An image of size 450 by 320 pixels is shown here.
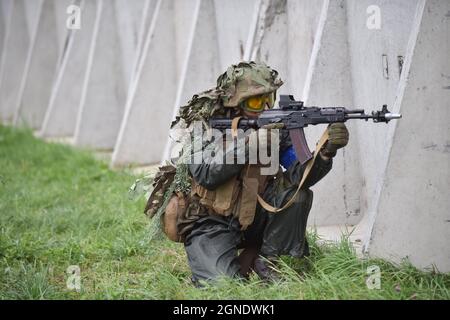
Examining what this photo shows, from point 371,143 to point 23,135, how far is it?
7.49 m

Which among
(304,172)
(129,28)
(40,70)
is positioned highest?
(129,28)

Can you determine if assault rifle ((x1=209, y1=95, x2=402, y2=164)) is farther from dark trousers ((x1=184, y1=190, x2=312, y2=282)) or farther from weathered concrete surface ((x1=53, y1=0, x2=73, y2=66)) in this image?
weathered concrete surface ((x1=53, y1=0, x2=73, y2=66))

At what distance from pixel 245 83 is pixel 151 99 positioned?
4651 mm

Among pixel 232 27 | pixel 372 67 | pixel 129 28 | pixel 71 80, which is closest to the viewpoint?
pixel 372 67

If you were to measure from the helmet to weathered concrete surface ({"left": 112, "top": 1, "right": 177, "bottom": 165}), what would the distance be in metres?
4.53

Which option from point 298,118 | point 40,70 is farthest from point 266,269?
point 40,70

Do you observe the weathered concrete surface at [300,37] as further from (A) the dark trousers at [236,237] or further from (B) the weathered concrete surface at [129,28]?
(B) the weathered concrete surface at [129,28]

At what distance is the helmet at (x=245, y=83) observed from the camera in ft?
13.5

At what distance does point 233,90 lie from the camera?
164 inches

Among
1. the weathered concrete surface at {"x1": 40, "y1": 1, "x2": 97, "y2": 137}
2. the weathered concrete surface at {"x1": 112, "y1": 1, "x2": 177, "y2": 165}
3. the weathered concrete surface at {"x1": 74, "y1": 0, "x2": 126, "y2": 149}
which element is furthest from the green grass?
the weathered concrete surface at {"x1": 40, "y1": 1, "x2": 97, "y2": 137}

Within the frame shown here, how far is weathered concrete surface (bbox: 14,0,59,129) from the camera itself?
521 inches

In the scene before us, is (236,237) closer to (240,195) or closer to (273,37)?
(240,195)

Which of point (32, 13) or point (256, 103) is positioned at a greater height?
point (32, 13)
